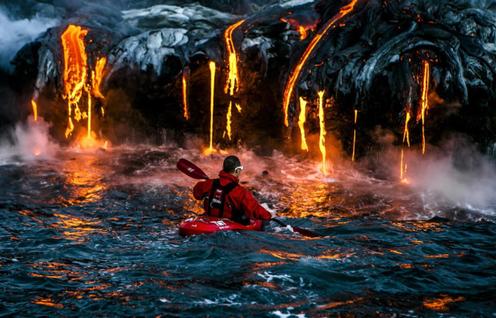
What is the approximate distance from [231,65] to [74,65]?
14.5 feet

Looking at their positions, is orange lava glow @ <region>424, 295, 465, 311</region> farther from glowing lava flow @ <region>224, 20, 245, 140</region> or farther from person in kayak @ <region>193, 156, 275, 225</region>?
glowing lava flow @ <region>224, 20, 245, 140</region>

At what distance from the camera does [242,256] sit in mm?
6504

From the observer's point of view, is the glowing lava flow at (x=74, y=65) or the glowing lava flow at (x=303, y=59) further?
the glowing lava flow at (x=74, y=65)

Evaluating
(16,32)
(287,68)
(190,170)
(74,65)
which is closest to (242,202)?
(190,170)

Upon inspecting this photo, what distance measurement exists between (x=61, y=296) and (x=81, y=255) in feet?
4.48

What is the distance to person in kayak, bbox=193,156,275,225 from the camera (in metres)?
7.23

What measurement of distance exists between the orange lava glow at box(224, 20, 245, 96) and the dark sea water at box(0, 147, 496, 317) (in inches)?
133

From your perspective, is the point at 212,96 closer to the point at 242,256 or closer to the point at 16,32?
the point at 16,32

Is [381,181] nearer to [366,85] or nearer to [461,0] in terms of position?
[366,85]

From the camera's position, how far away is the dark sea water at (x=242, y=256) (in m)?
5.23

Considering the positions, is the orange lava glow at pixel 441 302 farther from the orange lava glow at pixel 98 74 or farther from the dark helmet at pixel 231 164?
the orange lava glow at pixel 98 74

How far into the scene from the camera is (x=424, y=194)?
35.6ft

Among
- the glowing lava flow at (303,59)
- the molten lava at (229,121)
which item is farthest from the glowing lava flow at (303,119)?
the molten lava at (229,121)

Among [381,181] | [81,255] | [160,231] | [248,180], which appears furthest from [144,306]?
[381,181]
